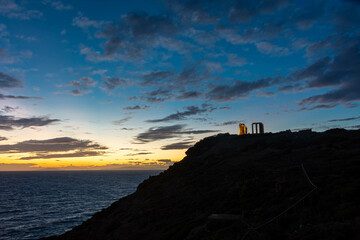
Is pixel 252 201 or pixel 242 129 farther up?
pixel 242 129

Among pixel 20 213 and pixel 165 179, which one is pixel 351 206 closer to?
pixel 165 179

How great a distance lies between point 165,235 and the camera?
67.8 ft

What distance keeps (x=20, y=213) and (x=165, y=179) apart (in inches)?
1734

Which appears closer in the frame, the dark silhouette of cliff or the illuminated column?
the dark silhouette of cliff

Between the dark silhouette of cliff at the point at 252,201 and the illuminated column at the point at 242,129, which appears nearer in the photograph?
the dark silhouette of cliff at the point at 252,201

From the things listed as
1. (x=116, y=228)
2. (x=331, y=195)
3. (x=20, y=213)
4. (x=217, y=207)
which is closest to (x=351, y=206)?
(x=331, y=195)

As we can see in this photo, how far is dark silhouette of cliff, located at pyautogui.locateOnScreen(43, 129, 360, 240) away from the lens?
1442 cm

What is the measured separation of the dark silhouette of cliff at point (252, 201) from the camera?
14422 millimetres

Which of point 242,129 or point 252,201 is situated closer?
point 252,201

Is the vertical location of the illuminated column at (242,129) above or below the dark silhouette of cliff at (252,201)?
above

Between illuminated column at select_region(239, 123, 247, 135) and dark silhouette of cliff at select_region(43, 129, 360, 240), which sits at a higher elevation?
illuminated column at select_region(239, 123, 247, 135)

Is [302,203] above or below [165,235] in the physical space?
above

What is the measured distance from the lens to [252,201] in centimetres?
2150

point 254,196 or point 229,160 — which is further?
point 229,160
